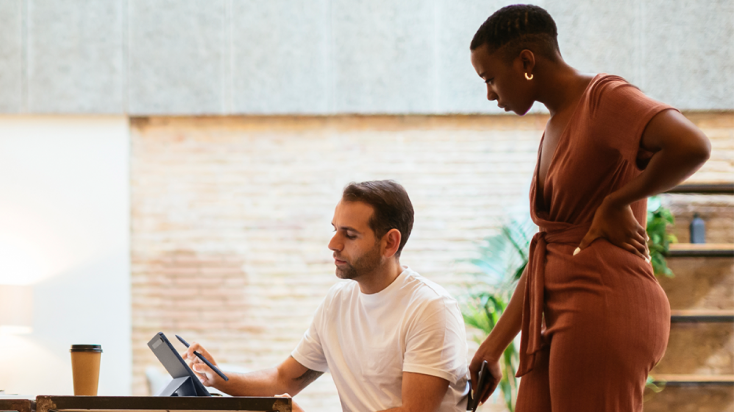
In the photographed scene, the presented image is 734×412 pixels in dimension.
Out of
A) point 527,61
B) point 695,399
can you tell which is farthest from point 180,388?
point 695,399

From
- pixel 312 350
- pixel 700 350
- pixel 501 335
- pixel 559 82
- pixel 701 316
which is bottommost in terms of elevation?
pixel 700 350

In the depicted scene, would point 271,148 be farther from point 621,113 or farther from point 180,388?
point 621,113

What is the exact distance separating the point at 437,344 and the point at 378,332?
20 centimetres

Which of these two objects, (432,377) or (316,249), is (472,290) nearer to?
(316,249)

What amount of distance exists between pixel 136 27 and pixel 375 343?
3.47 metres

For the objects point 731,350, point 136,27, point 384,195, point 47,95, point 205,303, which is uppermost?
point 136,27

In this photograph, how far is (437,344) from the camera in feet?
5.73

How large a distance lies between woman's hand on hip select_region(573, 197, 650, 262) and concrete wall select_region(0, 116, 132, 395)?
385 cm

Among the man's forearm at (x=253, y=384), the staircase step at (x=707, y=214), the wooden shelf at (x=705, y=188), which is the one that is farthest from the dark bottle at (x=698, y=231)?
the man's forearm at (x=253, y=384)

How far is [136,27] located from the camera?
4520 mm

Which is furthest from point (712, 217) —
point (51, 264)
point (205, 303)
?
point (51, 264)

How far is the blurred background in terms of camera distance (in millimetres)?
4484

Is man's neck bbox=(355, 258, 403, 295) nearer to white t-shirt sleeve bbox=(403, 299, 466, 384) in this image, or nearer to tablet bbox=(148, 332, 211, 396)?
white t-shirt sleeve bbox=(403, 299, 466, 384)

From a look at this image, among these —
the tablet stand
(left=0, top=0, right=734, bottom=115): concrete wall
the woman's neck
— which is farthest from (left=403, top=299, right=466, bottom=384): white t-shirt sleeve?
(left=0, top=0, right=734, bottom=115): concrete wall
